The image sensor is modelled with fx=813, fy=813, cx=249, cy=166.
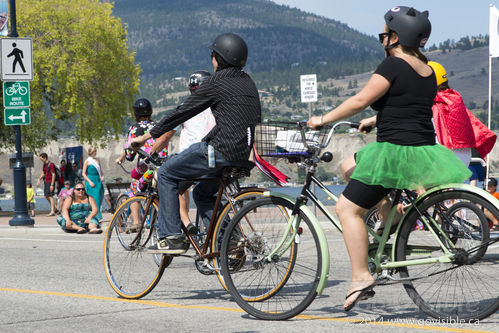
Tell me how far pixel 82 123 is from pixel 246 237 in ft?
98.2

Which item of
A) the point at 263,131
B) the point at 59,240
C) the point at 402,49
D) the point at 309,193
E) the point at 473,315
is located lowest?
the point at 59,240

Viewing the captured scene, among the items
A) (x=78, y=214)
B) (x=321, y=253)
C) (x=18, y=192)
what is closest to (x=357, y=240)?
(x=321, y=253)

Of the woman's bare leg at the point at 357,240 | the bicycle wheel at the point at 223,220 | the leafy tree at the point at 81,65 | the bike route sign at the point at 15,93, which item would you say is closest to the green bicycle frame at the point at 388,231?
the woman's bare leg at the point at 357,240

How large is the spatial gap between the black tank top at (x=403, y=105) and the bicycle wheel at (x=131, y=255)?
230 centimetres

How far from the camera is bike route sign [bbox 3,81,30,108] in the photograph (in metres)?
17.3

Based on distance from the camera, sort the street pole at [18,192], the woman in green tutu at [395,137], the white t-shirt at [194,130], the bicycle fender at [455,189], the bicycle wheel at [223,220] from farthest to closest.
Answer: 1. the street pole at [18,192]
2. the white t-shirt at [194,130]
3. the bicycle wheel at [223,220]
4. the woman in green tutu at [395,137]
5. the bicycle fender at [455,189]

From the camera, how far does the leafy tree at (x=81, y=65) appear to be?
34.0 meters

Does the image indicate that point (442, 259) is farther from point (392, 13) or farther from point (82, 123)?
point (82, 123)

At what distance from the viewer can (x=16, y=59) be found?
17.2m

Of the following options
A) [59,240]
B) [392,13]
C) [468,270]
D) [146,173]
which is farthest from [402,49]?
[59,240]

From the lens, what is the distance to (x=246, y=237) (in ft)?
18.3

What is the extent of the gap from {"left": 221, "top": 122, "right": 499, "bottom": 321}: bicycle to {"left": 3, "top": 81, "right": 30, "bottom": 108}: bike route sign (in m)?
12.9

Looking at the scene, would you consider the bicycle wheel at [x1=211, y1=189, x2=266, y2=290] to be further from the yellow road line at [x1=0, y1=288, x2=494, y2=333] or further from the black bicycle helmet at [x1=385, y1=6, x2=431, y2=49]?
the black bicycle helmet at [x1=385, y1=6, x2=431, y2=49]

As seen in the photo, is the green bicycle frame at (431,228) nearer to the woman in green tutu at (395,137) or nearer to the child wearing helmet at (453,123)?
the woman in green tutu at (395,137)
